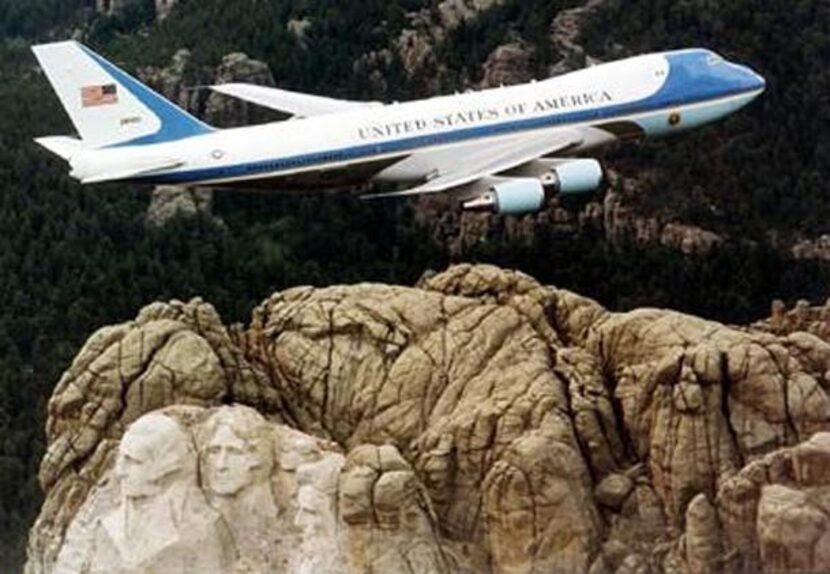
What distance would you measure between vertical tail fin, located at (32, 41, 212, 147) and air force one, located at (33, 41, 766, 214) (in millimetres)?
31

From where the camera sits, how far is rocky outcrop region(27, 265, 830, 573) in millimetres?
53125

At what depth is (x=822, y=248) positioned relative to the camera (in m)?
116

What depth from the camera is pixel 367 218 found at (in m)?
125

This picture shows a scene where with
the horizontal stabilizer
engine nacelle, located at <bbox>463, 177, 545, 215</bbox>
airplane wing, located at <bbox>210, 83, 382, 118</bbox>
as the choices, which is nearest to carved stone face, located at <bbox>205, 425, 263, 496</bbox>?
engine nacelle, located at <bbox>463, 177, 545, 215</bbox>

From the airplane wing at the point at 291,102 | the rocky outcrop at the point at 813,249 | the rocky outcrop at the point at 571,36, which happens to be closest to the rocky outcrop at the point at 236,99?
the rocky outcrop at the point at 571,36

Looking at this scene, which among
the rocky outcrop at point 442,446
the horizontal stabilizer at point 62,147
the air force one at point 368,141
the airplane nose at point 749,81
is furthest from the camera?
the airplane nose at point 749,81

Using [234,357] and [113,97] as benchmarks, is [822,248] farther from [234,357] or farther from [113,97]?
[234,357]

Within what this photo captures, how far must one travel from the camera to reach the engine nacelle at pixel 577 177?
6962 centimetres

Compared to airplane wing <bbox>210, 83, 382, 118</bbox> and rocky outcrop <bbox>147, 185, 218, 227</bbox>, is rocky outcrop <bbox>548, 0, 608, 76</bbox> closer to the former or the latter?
rocky outcrop <bbox>147, 185, 218, 227</bbox>

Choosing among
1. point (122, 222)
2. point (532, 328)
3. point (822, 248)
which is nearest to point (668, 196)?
point (822, 248)

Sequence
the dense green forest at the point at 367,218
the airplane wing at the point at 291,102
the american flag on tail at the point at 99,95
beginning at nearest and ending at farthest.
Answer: the american flag on tail at the point at 99,95 → the airplane wing at the point at 291,102 → the dense green forest at the point at 367,218

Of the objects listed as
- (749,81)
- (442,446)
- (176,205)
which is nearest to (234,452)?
(442,446)

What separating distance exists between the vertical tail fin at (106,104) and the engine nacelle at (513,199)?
9.17 m

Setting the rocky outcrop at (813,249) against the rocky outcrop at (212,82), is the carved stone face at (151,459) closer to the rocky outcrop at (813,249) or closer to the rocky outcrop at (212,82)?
the rocky outcrop at (813,249)
